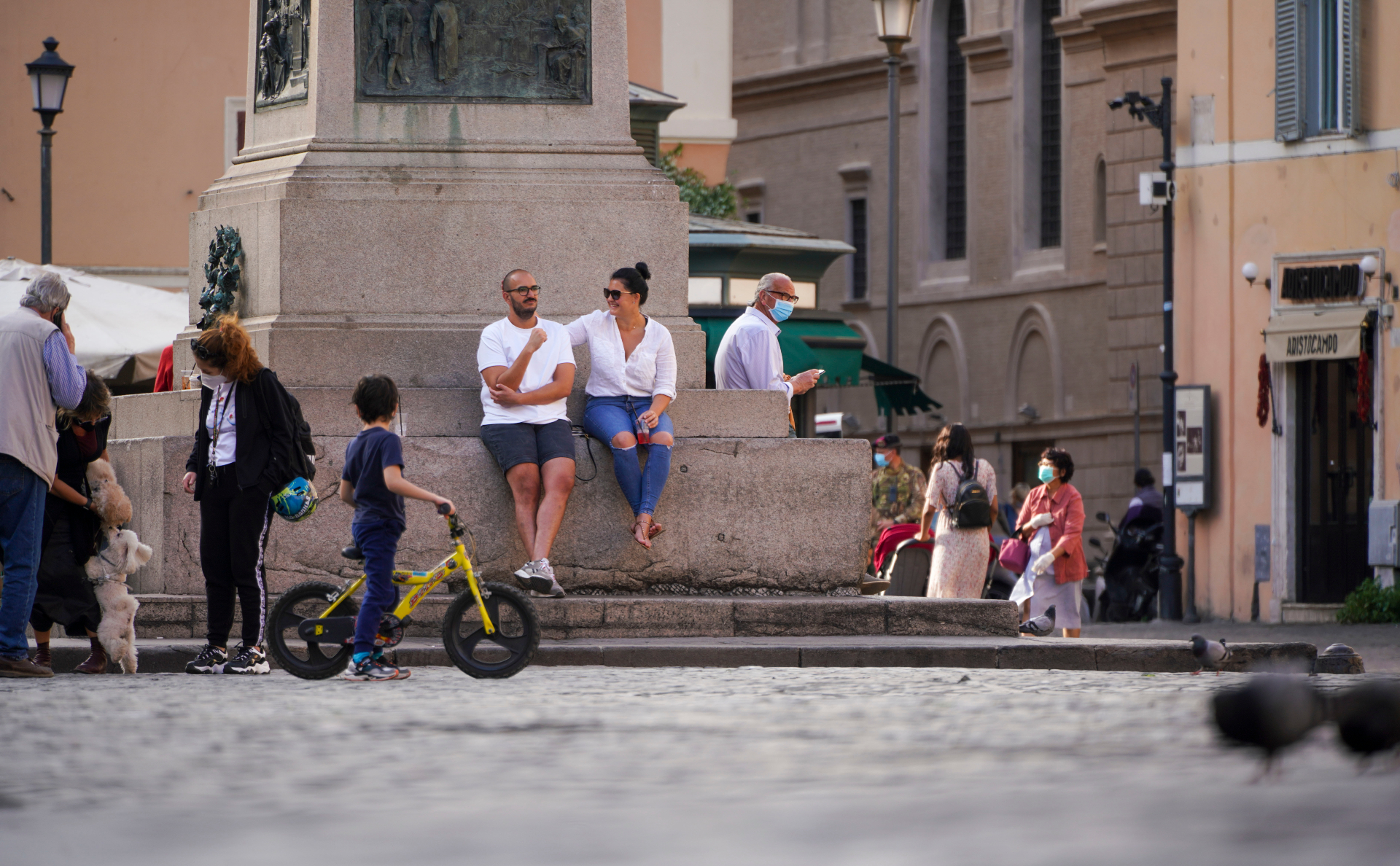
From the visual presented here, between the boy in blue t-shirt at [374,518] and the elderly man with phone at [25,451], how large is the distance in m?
1.24

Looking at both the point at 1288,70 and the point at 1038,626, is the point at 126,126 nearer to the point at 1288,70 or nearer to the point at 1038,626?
the point at 1288,70

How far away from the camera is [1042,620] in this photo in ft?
52.2

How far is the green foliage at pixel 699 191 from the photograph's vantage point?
34.2 m

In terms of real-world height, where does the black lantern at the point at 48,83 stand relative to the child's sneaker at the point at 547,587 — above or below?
above

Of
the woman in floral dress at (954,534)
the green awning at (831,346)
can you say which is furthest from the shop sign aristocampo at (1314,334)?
the woman in floral dress at (954,534)

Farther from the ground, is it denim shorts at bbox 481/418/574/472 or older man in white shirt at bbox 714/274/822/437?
older man in white shirt at bbox 714/274/822/437

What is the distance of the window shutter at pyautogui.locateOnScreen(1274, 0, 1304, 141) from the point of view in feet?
95.5

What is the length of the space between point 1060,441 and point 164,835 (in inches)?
1498

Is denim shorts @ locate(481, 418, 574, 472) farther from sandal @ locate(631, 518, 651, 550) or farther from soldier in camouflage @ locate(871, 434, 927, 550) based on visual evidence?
soldier in camouflage @ locate(871, 434, 927, 550)

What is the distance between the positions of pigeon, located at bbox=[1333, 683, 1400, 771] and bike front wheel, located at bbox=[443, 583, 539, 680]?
4.95 m

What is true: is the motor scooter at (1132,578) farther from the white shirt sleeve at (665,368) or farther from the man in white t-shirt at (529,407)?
the man in white t-shirt at (529,407)

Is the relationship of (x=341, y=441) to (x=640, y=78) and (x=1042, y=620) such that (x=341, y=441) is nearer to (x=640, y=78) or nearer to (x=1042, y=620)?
(x=1042, y=620)

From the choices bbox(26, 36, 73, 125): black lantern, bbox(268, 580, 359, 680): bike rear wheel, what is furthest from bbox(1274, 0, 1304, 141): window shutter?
bbox(268, 580, 359, 680): bike rear wheel

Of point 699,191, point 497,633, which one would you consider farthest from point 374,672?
point 699,191
